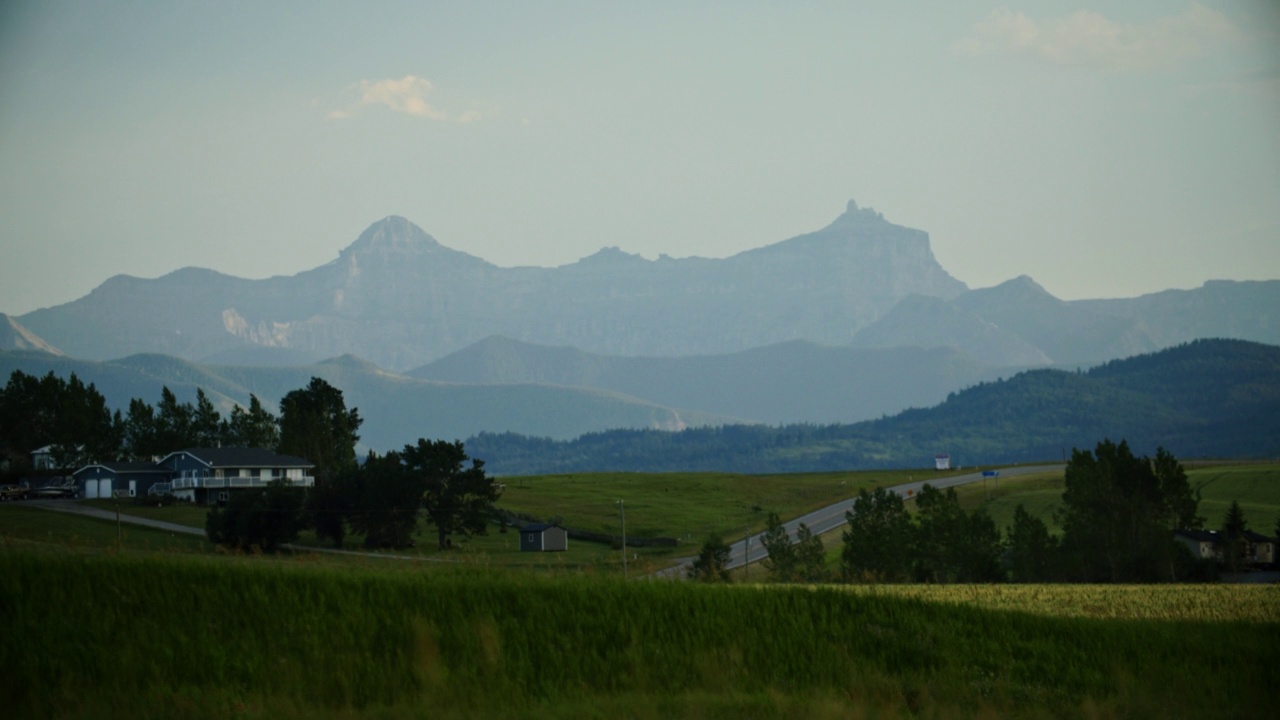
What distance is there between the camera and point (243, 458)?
144 metres

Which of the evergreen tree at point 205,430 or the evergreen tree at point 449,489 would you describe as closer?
the evergreen tree at point 449,489

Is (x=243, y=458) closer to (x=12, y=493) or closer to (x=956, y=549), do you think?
(x=12, y=493)

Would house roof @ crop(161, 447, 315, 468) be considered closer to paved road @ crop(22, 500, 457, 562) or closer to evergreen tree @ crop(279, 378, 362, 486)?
evergreen tree @ crop(279, 378, 362, 486)

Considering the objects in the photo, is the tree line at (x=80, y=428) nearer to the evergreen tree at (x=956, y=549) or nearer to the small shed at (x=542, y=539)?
the small shed at (x=542, y=539)

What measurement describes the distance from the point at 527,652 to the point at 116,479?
135 meters

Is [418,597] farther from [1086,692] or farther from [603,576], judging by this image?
[1086,692]

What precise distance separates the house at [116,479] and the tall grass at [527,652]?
12837 centimetres

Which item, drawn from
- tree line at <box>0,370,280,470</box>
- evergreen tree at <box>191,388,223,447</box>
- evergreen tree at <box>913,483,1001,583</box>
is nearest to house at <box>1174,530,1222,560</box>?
evergreen tree at <box>913,483,1001,583</box>

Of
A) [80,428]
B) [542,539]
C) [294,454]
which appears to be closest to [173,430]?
[80,428]

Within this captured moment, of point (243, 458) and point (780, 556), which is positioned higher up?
point (243, 458)

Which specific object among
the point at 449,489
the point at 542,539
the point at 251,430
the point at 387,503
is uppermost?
the point at 251,430

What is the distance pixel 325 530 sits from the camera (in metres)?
96.3

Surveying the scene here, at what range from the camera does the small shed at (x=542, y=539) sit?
109 meters

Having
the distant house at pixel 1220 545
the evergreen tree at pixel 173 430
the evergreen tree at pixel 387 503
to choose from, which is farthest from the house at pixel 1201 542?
the evergreen tree at pixel 173 430
